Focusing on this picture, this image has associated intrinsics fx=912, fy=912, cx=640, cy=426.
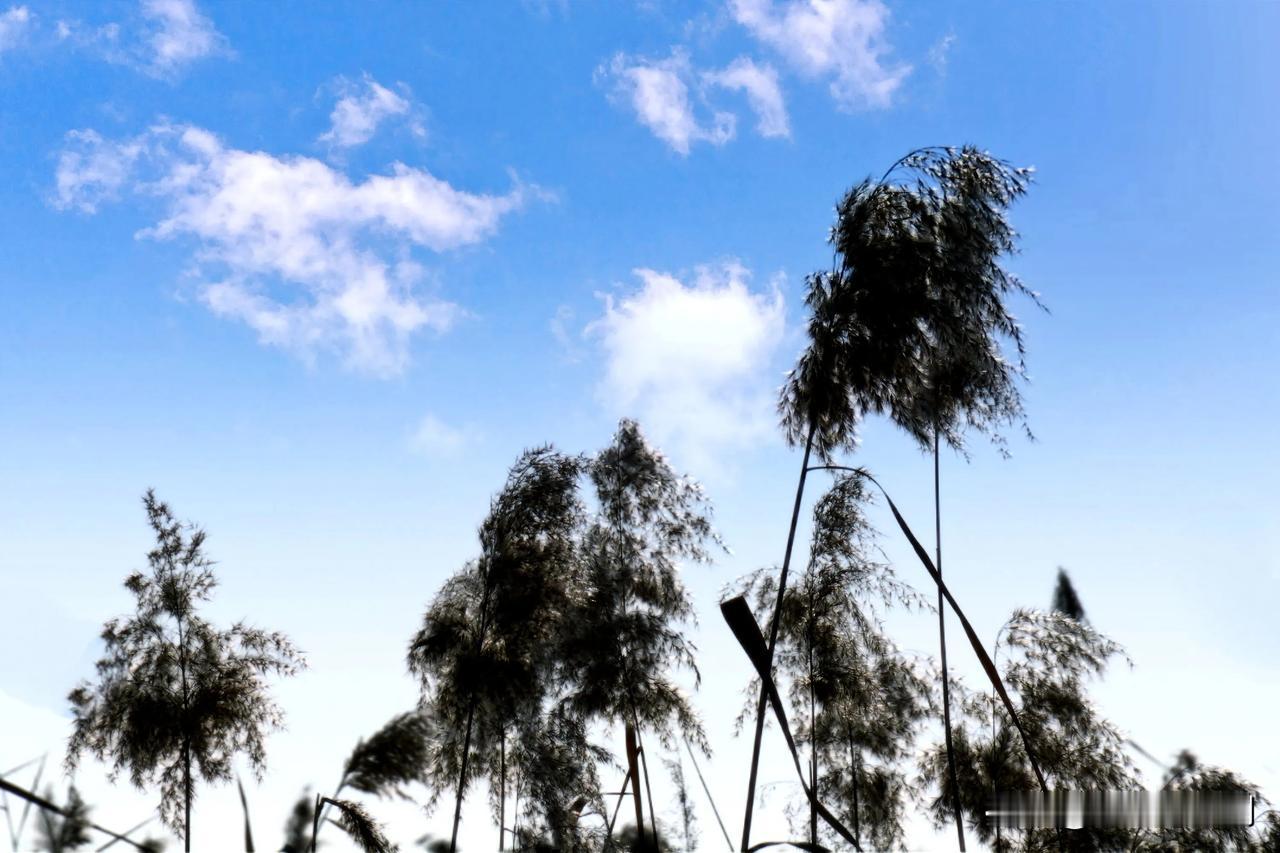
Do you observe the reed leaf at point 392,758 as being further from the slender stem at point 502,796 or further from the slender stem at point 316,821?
the slender stem at point 502,796

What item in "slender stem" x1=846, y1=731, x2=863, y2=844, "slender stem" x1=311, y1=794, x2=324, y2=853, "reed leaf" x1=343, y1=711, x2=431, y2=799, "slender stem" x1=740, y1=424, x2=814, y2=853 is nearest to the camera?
"slender stem" x1=311, y1=794, x2=324, y2=853

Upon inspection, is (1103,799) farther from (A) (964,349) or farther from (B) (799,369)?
(B) (799,369)

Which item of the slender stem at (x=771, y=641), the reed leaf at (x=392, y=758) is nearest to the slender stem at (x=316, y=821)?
the reed leaf at (x=392, y=758)

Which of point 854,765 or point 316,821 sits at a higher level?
point 316,821

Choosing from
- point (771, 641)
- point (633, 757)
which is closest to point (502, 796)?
point (633, 757)

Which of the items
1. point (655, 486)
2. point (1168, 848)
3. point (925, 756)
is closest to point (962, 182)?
point (1168, 848)

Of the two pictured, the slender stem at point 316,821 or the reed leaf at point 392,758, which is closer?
the slender stem at point 316,821

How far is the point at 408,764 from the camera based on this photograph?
9.05 ft

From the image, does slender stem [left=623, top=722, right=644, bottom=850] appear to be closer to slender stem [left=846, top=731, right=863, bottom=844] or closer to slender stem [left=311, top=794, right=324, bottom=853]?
slender stem [left=846, top=731, right=863, bottom=844]

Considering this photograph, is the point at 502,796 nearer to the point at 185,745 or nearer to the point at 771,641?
the point at 185,745

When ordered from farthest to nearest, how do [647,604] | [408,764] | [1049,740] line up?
1. [647,604]
2. [1049,740]
3. [408,764]

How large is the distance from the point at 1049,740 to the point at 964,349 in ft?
22.6

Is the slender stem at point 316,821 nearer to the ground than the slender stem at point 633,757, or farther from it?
farther from it

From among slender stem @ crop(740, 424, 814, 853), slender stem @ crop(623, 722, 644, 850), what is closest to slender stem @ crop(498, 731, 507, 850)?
slender stem @ crop(623, 722, 644, 850)
